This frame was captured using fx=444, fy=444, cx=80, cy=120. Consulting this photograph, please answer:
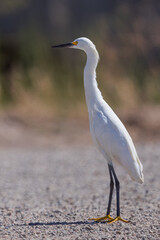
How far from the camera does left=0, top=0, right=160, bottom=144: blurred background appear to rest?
855 inches

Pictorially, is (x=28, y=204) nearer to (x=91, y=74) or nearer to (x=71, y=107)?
(x=91, y=74)

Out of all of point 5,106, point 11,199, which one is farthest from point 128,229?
point 5,106

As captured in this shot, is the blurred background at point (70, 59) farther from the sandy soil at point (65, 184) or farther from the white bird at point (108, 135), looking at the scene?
the white bird at point (108, 135)

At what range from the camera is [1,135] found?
16406 millimetres

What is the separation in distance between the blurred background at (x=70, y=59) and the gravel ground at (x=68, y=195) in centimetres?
641

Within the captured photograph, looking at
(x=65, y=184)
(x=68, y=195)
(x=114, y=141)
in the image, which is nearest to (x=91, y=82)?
(x=114, y=141)

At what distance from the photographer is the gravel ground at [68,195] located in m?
5.20

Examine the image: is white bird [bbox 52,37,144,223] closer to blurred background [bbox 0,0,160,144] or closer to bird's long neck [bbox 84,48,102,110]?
bird's long neck [bbox 84,48,102,110]

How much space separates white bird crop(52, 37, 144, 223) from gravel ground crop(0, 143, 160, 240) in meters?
0.43

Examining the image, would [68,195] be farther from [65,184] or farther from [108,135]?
[108,135]

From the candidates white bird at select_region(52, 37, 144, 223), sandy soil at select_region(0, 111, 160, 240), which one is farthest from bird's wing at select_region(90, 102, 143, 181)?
sandy soil at select_region(0, 111, 160, 240)

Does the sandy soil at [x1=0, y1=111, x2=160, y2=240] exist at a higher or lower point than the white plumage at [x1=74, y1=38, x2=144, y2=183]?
lower

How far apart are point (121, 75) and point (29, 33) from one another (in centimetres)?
568

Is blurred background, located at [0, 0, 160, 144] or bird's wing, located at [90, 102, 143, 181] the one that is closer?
bird's wing, located at [90, 102, 143, 181]
